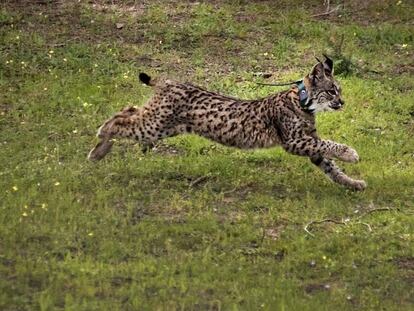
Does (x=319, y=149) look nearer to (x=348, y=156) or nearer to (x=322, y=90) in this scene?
(x=348, y=156)

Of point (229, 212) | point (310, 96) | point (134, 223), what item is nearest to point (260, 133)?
point (310, 96)

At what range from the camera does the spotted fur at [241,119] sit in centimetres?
1312

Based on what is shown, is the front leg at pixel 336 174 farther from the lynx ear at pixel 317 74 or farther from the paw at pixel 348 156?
the lynx ear at pixel 317 74

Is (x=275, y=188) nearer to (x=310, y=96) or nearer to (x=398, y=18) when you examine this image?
(x=310, y=96)

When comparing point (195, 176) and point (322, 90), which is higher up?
point (322, 90)

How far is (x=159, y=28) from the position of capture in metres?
19.0

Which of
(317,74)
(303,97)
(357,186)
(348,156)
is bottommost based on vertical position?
(357,186)

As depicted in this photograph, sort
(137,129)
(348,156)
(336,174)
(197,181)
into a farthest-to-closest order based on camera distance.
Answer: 1. (137,129)
2. (336,174)
3. (197,181)
4. (348,156)

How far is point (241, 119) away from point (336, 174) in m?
1.37

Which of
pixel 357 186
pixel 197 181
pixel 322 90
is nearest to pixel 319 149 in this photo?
pixel 357 186

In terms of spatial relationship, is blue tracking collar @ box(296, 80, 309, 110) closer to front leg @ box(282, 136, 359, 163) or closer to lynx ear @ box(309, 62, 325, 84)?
lynx ear @ box(309, 62, 325, 84)

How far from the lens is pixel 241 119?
13.2 meters

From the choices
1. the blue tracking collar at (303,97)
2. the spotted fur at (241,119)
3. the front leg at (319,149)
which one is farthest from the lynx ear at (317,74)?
the front leg at (319,149)

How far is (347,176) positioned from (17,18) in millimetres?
8423
